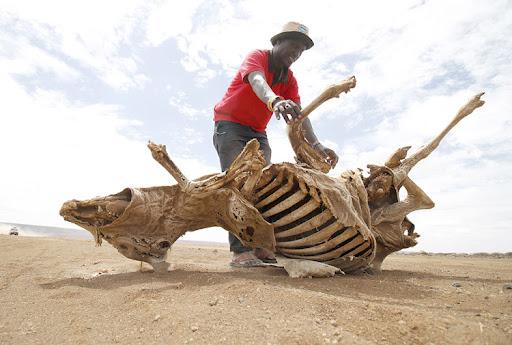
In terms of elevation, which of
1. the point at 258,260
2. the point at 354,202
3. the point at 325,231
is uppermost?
the point at 354,202

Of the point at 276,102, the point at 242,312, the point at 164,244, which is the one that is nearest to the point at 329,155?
the point at 276,102

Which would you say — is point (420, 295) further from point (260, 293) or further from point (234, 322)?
point (234, 322)

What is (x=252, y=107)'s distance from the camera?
3479 mm

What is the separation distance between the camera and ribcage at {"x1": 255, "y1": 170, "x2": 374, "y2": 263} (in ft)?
8.14

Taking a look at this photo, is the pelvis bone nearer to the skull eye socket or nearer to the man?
the skull eye socket

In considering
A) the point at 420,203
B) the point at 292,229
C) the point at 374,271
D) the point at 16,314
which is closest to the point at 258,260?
the point at 292,229

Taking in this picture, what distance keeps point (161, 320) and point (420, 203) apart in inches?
114

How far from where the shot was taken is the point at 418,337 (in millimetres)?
1257

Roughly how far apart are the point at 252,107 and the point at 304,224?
143cm

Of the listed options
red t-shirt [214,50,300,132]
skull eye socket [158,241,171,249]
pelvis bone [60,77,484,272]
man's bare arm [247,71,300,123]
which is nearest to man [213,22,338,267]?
red t-shirt [214,50,300,132]

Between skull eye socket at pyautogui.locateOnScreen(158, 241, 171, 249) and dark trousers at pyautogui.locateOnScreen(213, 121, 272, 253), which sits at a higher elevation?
dark trousers at pyautogui.locateOnScreen(213, 121, 272, 253)

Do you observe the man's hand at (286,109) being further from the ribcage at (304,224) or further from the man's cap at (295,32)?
the man's cap at (295,32)

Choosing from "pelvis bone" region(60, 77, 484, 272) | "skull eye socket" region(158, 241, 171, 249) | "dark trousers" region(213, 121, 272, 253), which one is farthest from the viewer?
"dark trousers" region(213, 121, 272, 253)

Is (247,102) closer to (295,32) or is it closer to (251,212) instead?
(295,32)
